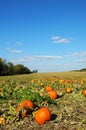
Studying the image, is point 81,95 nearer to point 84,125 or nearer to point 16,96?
point 16,96

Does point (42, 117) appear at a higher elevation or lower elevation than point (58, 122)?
higher

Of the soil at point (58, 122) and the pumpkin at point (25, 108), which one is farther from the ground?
the pumpkin at point (25, 108)

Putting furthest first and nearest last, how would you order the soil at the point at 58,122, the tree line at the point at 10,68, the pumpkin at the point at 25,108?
the tree line at the point at 10,68, the pumpkin at the point at 25,108, the soil at the point at 58,122

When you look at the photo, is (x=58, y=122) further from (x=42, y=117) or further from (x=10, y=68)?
(x=10, y=68)

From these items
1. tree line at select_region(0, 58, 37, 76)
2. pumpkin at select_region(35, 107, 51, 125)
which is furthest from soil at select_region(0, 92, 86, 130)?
tree line at select_region(0, 58, 37, 76)

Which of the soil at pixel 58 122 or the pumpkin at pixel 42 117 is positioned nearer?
the soil at pixel 58 122

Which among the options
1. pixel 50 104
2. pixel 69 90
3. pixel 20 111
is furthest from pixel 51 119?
pixel 69 90

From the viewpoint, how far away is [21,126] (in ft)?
26.3

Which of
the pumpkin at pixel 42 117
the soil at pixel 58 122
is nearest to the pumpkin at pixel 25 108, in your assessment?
the soil at pixel 58 122

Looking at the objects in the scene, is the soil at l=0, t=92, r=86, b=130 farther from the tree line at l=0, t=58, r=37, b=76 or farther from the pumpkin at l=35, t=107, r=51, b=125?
the tree line at l=0, t=58, r=37, b=76

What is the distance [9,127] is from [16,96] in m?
5.00

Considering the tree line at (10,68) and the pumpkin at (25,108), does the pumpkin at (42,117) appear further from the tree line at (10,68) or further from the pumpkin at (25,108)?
the tree line at (10,68)

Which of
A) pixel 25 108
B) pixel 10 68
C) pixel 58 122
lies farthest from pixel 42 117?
pixel 10 68

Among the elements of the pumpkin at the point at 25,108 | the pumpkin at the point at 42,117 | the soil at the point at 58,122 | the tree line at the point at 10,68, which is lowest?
the soil at the point at 58,122
